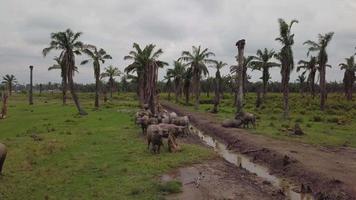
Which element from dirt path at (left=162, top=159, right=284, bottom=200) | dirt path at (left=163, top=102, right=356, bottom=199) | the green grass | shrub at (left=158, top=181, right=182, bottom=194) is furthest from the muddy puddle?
shrub at (left=158, top=181, right=182, bottom=194)

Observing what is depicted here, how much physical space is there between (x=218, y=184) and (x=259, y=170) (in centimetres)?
501

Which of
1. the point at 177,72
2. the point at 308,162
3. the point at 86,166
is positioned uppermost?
the point at 177,72

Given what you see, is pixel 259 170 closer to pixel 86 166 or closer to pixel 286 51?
pixel 86 166

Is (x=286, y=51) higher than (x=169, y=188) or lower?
higher

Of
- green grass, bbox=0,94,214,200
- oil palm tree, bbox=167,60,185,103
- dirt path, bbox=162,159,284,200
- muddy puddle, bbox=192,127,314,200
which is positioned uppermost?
oil palm tree, bbox=167,60,185,103

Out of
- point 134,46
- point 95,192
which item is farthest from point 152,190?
point 134,46

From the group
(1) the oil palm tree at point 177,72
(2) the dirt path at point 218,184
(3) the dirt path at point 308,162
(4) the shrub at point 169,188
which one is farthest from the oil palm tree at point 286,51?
(1) the oil palm tree at point 177,72

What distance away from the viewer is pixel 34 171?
62.1ft

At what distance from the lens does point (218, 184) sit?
17.4 m

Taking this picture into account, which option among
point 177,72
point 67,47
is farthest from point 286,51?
point 177,72

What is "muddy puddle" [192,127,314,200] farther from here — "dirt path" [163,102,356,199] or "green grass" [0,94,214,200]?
"green grass" [0,94,214,200]

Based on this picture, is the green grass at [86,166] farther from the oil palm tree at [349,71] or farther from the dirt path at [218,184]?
the oil palm tree at [349,71]

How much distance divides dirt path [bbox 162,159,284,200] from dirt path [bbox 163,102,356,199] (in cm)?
186

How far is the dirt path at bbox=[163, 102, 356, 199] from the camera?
16609 mm
